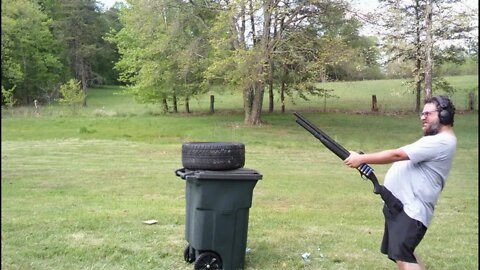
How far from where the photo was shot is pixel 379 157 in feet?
11.5

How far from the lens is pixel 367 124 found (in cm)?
1606

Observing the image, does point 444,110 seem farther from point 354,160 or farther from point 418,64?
point 418,64

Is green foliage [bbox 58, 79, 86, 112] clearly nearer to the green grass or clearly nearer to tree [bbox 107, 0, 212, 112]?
the green grass

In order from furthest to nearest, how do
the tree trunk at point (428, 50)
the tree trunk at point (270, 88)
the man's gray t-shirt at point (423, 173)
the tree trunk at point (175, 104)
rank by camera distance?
1. the tree trunk at point (270, 88)
2. the tree trunk at point (428, 50)
3. the tree trunk at point (175, 104)
4. the man's gray t-shirt at point (423, 173)

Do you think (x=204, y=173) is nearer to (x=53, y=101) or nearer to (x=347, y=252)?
(x=347, y=252)

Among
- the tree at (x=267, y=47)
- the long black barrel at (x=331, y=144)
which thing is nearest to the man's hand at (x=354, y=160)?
the long black barrel at (x=331, y=144)

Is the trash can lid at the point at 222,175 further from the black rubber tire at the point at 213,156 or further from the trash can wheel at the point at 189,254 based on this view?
the trash can wheel at the point at 189,254

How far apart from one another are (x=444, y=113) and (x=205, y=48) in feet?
40.6

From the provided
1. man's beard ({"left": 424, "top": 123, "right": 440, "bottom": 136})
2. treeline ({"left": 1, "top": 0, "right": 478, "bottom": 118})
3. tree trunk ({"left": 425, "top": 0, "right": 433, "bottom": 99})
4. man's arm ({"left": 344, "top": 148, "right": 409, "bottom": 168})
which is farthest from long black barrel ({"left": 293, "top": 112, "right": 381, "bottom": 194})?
tree trunk ({"left": 425, "top": 0, "right": 433, "bottom": 99})

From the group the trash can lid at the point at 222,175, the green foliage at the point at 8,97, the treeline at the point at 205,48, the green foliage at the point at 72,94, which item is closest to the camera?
the trash can lid at the point at 222,175

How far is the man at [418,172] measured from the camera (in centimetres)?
347

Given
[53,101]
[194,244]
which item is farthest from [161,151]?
[194,244]

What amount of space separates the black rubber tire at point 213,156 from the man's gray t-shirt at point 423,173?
54.6 inches

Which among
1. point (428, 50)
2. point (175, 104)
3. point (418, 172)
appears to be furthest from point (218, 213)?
point (428, 50)
